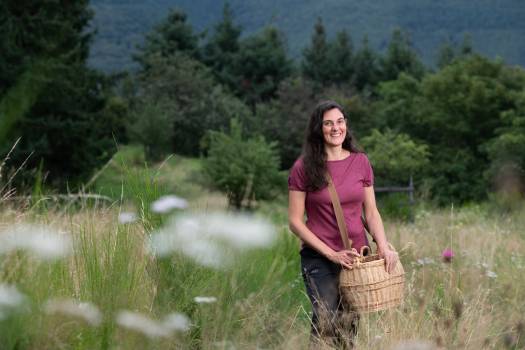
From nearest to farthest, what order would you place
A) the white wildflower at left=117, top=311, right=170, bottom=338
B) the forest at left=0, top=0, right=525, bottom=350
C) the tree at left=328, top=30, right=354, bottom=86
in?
the white wildflower at left=117, top=311, right=170, bottom=338
the forest at left=0, top=0, right=525, bottom=350
the tree at left=328, top=30, right=354, bottom=86

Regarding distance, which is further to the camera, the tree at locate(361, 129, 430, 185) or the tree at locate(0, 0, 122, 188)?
the tree at locate(361, 129, 430, 185)

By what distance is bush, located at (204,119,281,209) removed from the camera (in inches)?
995

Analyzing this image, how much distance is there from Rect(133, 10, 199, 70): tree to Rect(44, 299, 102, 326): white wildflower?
4833 centimetres

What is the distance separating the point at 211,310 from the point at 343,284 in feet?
2.17

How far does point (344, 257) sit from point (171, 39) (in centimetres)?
4935

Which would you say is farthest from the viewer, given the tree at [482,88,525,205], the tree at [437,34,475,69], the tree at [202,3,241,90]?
the tree at [437,34,475,69]

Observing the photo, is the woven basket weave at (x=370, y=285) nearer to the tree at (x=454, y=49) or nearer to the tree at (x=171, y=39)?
the tree at (x=171, y=39)

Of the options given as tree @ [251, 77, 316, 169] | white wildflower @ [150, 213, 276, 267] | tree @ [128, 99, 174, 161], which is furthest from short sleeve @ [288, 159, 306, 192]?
tree @ [251, 77, 316, 169]

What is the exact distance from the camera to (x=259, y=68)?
168 feet

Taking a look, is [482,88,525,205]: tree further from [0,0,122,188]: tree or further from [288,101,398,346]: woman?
[288,101,398,346]: woman

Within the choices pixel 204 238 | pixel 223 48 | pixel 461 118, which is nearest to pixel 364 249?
pixel 204 238

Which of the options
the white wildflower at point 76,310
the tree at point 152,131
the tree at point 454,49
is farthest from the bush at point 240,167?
the tree at point 454,49

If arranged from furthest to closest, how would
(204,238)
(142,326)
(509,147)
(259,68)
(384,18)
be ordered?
(384,18)
(259,68)
(509,147)
(204,238)
(142,326)

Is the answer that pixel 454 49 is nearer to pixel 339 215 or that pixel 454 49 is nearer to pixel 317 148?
pixel 317 148
